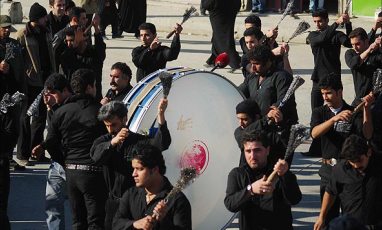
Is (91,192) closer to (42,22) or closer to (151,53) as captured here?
(151,53)

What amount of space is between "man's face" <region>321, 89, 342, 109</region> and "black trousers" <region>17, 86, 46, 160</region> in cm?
466

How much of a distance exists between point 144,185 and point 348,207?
6.46ft

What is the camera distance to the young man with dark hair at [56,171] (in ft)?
33.1

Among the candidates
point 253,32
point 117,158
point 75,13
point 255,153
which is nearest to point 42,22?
point 75,13

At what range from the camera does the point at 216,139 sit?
10289 mm

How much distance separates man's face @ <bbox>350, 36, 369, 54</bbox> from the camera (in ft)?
40.7

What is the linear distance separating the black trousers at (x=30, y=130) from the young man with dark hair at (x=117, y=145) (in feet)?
13.2

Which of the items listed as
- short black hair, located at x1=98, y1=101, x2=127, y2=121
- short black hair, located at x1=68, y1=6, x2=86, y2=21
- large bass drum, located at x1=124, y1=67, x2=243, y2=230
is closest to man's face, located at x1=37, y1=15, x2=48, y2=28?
short black hair, located at x1=68, y1=6, x2=86, y2=21

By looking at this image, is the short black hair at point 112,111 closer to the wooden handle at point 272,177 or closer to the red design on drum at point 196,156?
the red design on drum at point 196,156

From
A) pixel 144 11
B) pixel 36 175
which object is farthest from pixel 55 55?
pixel 144 11

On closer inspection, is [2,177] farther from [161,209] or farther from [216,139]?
[161,209]

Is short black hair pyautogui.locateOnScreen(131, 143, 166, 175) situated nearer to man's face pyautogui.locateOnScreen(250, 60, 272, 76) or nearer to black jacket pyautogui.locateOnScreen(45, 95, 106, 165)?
black jacket pyautogui.locateOnScreen(45, 95, 106, 165)

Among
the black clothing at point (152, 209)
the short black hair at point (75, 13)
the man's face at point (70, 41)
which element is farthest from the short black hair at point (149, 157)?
the short black hair at point (75, 13)

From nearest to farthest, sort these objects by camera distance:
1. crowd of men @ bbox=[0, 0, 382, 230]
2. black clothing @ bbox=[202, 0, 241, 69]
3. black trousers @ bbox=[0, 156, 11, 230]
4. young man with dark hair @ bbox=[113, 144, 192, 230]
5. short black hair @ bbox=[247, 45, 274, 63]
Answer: young man with dark hair @ bbox=[113, 144, 192, 230], crowd of men @ bbox=[0, 0, 382, 230], black trousers @ bbox=[0, 156, 11, 230], short black hair @ bbox=[247, 45, 274, 63], black clothing @ bbox=[202, 0, 241, 69]
